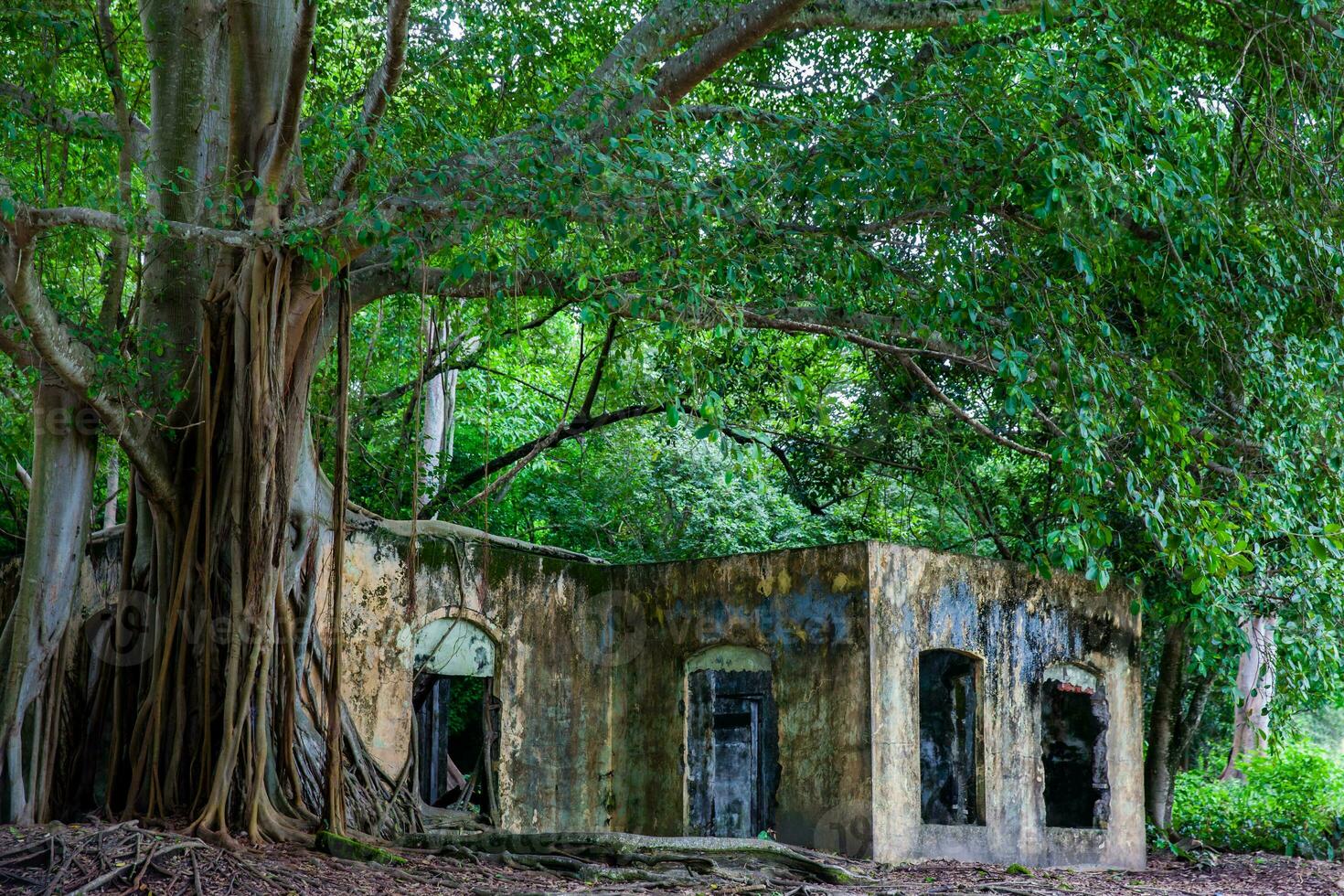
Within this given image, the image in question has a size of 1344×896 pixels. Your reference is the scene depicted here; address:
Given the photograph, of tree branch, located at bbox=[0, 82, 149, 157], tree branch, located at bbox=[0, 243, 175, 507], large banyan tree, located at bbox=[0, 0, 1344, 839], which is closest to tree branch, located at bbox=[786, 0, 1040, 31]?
large banyan tree, located at bbox=[0, 0, 1344, 839]

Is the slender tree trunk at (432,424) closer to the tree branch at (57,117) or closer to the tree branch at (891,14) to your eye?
the tree branch at (57,117)

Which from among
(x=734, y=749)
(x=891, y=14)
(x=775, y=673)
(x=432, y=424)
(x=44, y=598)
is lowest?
(x=734, y=749)

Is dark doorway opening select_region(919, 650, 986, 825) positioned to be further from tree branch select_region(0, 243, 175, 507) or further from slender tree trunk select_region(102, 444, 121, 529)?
slender tree trunk select_region(102, 444, 121, 529)

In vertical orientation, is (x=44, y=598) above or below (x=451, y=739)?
above

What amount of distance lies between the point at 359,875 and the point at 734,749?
829cm

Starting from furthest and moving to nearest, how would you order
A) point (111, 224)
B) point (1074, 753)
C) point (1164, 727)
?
point (1164, 727) < point (1074, 753) < point (111, 224)

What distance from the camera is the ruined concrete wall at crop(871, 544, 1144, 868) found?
9531 mm

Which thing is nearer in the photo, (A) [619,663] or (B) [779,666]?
(B) [779,666]

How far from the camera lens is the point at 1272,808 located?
13.9m

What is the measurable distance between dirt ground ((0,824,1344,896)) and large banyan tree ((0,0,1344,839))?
0.43m

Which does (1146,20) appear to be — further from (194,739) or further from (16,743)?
(16,743)

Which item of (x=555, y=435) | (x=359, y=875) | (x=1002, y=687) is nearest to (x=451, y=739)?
(x=555, y=435)

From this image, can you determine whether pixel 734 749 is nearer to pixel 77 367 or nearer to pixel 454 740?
pixel 454 740

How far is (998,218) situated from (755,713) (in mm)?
7466
